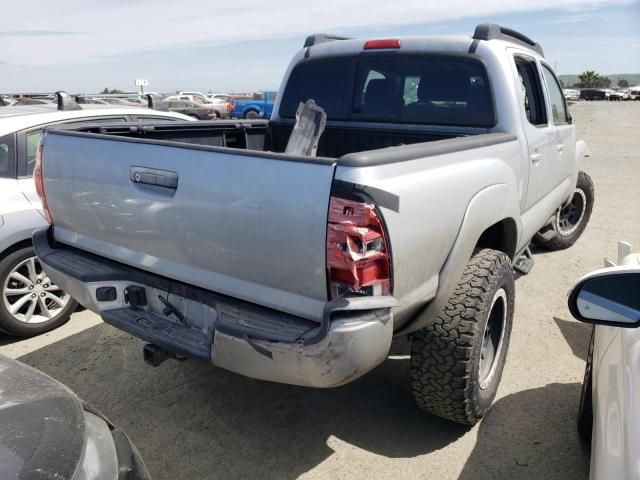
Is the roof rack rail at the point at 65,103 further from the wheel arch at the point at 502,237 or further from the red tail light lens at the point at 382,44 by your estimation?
the wheel arch at the point at 502,237

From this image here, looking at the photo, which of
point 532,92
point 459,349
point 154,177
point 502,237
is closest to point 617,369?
point 459,349

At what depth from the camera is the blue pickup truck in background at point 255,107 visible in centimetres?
2402

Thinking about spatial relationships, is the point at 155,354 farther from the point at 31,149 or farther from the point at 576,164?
the point at 576,164

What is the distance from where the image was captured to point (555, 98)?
15.8 feet

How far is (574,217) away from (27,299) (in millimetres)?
5627

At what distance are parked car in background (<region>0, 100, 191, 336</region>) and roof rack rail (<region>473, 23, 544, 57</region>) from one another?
3.29 m

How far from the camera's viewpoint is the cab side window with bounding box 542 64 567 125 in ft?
15.1

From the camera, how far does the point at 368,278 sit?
81.1 inches

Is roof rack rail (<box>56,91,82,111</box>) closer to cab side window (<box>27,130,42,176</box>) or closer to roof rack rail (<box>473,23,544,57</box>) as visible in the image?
cab side window (<box>27,130,42,176</box>)

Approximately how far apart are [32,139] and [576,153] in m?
4.88

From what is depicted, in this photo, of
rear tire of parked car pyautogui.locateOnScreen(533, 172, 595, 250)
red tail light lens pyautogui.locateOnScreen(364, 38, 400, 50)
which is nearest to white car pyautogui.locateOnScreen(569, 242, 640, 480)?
red tail light lens pyautogui.locateOnScreen(364, 38, 400, 50)

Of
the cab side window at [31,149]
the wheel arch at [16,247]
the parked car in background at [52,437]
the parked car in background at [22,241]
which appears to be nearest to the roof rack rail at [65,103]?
the parked car in background at [22,241]

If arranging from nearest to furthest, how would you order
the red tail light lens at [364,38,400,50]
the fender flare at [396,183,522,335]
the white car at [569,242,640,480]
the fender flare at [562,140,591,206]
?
the white car at [569,242,640,480] → the fender flare at [396,183,522,335] → the red tail light lens at [364,38,400,50] → the fender flare at [562,140,591,206]


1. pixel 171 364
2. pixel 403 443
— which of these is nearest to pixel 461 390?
pixel 403 443
